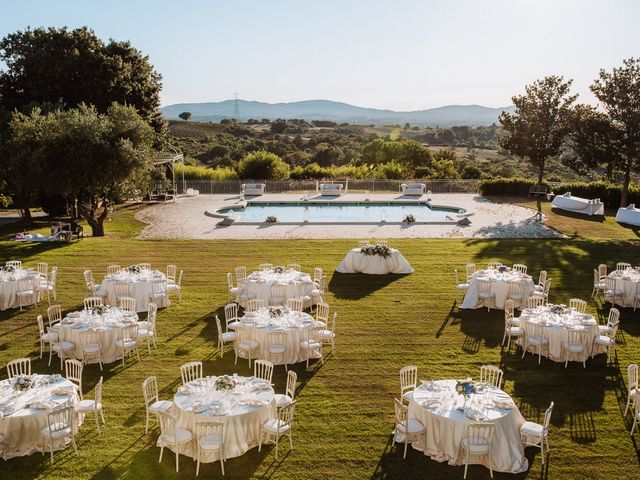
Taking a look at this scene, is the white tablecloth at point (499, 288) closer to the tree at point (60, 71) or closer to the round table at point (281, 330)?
the round table at point (281, 330)

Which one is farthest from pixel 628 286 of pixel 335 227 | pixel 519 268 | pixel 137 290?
pixel 335 227

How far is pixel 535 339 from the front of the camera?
557 inches

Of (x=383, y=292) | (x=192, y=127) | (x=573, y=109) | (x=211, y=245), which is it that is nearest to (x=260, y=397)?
(x=383, y=292)

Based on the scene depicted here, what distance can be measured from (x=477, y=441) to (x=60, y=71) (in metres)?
32.8

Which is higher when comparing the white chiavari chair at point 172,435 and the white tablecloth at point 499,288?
the white tablecloth at point 499,288

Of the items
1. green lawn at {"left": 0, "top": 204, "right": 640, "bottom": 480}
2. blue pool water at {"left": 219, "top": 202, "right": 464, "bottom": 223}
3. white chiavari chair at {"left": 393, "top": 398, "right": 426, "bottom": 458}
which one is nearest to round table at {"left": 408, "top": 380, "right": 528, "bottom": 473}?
white chiavari chair at {"left": 393, "top": 398, "right": 426, "bottom": 458}

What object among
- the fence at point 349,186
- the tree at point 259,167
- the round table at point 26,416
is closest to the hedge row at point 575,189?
the fence at point 349,186

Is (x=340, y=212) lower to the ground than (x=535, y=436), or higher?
higher

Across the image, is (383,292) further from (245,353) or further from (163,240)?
(163,240)

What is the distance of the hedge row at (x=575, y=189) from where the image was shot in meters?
36.6

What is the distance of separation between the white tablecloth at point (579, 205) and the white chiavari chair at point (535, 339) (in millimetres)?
21734

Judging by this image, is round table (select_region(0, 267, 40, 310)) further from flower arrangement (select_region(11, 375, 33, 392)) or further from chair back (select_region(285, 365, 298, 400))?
chair back (select_region(285, 365, 298, 400))

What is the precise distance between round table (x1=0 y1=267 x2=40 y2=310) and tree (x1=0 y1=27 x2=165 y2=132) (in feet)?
59.9

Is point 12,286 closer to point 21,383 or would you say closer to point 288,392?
point 21,383
